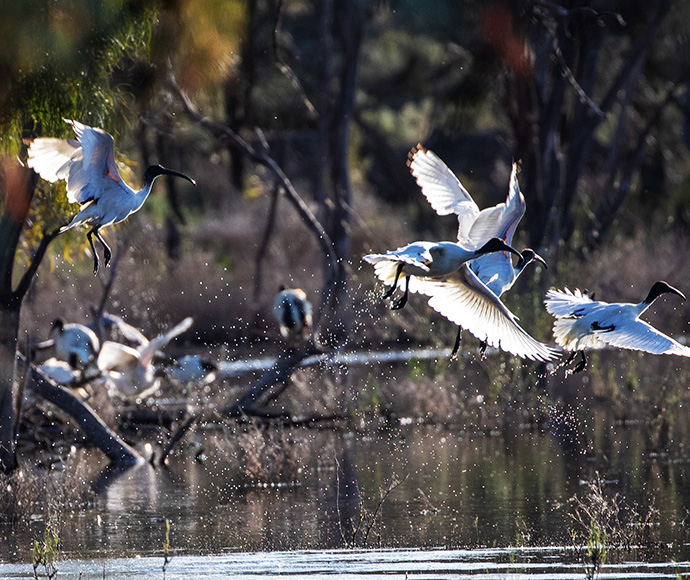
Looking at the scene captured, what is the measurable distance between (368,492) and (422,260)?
8.89 ft

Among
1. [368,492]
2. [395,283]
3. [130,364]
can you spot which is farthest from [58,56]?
[130,364]

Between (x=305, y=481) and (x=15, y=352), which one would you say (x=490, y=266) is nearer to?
(x=305, y=481)

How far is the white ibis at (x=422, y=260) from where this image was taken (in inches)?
310

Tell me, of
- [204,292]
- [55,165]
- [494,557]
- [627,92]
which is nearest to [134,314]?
[204,292]

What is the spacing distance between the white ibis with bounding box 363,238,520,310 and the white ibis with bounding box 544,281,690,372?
0.79m

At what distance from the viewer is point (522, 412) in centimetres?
1380

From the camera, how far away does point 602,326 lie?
8.82 meters

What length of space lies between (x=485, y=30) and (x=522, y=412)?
6.35m

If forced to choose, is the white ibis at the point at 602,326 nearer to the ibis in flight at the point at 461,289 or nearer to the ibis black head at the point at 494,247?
the ibis in flight at the point at 461,289

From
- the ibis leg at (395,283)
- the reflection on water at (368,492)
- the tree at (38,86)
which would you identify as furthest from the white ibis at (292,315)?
the ibis leg at (395,283)

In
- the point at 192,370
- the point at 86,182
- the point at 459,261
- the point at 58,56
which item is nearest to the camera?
the point at 459,261

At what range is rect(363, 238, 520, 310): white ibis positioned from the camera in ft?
25.8

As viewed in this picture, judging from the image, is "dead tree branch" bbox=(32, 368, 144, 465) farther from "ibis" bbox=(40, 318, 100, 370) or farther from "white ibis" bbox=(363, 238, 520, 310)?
"white ibis" bbox=(363, 238, 520, 310)

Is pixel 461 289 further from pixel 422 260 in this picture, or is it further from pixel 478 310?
pixel 422 260
